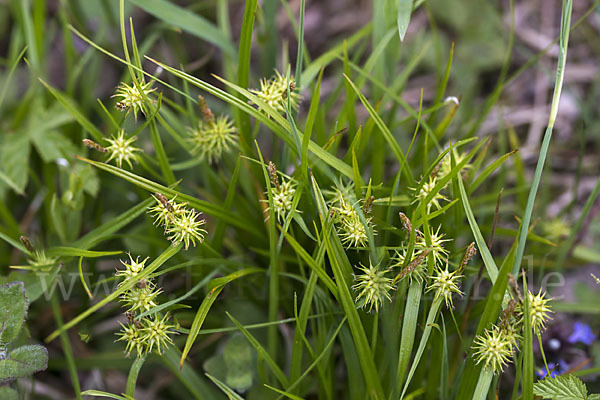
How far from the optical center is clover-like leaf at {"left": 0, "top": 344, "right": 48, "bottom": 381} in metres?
1.26

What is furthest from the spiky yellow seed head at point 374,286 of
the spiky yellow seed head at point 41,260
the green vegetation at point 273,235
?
→ the spiky yellow seed head at point 41,260

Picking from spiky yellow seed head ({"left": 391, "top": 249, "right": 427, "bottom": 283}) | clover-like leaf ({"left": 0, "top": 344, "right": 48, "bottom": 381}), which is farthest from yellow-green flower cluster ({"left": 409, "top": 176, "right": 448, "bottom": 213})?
clover-like leaf ({"left": 0, "top": 344, "right": 48, "bottom": 381})

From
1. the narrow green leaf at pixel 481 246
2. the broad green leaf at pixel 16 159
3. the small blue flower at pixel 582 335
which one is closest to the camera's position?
the narrow green leaf at pixel 481 246

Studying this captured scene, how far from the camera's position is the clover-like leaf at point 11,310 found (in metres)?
1.30

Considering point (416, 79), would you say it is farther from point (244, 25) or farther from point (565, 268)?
point (244, 25)

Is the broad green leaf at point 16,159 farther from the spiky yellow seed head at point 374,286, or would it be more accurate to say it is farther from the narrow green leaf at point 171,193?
the spiky yellow seed head at point 374,286

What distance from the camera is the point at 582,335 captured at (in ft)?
5.22

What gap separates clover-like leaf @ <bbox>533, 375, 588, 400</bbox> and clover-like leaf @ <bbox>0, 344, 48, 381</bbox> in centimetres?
124

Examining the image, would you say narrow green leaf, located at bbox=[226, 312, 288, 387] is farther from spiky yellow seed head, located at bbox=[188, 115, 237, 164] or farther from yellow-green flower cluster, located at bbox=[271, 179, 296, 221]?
spiky yellow seed head, located at bbox=[188, 115, 237, 164]

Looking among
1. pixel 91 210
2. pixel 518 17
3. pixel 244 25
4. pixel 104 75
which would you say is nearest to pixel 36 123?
pixel 91 210

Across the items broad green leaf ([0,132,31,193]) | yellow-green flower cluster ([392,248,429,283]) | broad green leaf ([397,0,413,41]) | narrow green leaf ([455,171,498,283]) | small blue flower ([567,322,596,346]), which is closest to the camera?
yellow-green flower cluster ([392,248,429,283])

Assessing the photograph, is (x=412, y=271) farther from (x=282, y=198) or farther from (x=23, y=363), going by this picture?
(x=23, y=363)

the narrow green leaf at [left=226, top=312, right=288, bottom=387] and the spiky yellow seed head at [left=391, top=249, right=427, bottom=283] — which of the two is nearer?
the spiky yellow seed head at [left=391, top=249, right=427, bottom=283]

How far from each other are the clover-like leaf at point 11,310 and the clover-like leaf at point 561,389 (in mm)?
1321
